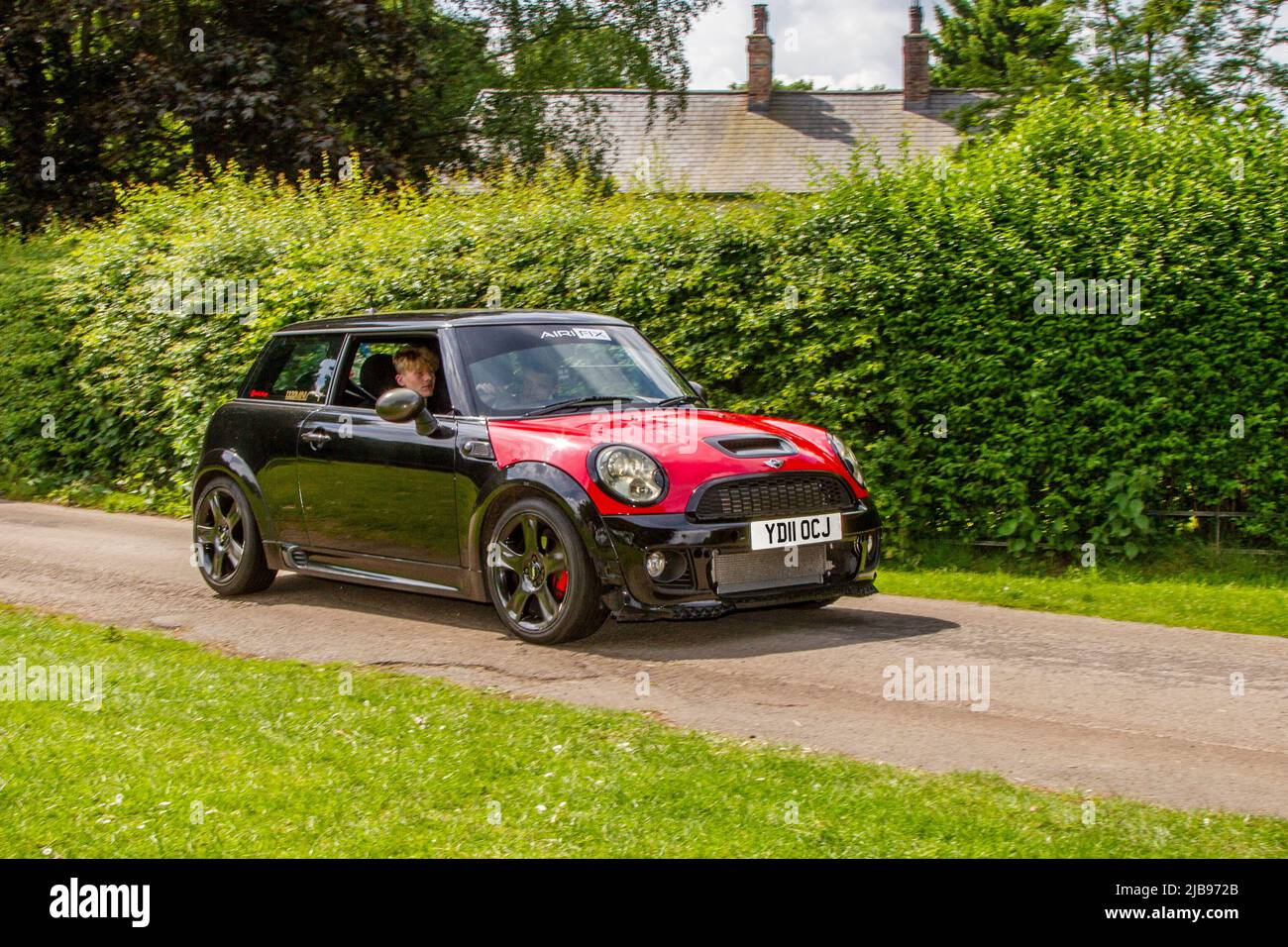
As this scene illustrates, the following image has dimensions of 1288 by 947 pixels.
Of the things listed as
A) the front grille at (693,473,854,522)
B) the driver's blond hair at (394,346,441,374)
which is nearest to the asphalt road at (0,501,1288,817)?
the front grille at (693,473,854,522)

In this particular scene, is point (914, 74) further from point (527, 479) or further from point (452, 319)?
point (527, 479)

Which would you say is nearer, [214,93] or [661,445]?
[661,445]

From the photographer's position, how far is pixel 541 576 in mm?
7848

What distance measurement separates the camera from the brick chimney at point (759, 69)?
4694cm

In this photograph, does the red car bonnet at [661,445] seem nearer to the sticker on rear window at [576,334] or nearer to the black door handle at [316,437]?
the sticker on rear window at [576,334]

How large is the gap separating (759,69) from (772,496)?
42.6 meters

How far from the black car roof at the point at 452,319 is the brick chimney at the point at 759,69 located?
3896 cm

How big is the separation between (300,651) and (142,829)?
129 inches

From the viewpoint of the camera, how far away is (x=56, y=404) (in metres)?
16.5

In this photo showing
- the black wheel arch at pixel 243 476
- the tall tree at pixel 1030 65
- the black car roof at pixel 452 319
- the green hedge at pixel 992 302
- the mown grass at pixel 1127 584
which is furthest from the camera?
the tall tree at pixel 1030 65

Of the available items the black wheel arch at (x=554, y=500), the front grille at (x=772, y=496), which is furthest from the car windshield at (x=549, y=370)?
the front grille at (x=772, y=496)

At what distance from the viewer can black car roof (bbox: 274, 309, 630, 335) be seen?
8.73 m

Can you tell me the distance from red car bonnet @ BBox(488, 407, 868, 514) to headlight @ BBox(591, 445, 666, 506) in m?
0.04

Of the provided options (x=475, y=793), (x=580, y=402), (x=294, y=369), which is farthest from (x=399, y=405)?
(x=475, y=793)
